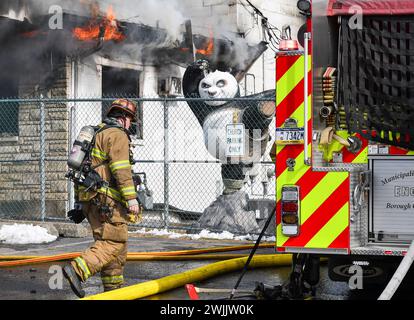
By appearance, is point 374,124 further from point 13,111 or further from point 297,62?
point 13,111

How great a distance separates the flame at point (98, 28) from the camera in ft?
39.5

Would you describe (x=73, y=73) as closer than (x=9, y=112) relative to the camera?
Yes

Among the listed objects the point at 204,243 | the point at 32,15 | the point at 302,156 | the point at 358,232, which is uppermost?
the point at 32,15

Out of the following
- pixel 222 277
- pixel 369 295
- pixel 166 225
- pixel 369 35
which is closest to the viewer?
pixel 369 35

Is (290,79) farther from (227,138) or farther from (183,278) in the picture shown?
(227,138)

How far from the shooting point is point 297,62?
16.8ft

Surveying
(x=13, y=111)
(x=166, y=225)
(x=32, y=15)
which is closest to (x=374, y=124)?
(x=166, y=225)

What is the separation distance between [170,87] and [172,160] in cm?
235

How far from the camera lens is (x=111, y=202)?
6059 mm

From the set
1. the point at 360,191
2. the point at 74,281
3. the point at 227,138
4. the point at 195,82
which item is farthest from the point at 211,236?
the point at 360,191

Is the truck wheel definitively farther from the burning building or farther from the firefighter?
the burning building

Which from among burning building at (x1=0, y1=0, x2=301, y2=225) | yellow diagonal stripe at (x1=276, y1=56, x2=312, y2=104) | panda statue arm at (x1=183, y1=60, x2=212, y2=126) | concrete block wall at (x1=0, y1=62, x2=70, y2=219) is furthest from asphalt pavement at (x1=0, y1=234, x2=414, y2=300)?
panda statue arm at (x1=183, y1=60, x2=212, y2=126)

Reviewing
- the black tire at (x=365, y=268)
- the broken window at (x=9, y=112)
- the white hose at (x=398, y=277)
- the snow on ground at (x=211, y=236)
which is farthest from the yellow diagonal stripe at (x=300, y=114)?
the broken window at (x=9, y=112)

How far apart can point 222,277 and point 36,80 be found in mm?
7034
